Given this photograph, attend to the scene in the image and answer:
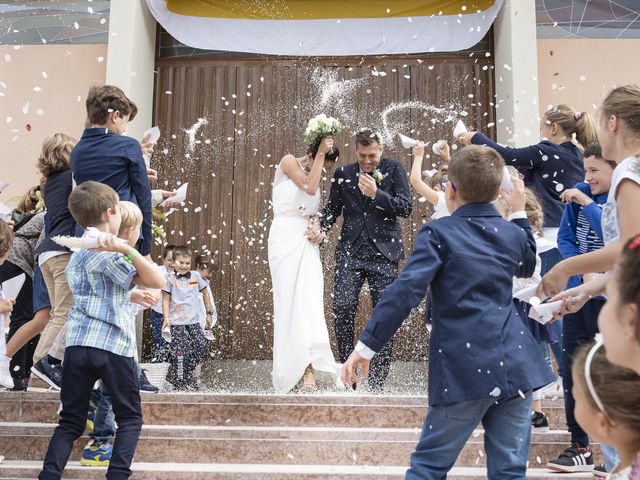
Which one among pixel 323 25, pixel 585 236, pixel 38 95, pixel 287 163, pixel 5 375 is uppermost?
pixel 323 25

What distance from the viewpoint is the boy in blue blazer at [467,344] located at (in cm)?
292

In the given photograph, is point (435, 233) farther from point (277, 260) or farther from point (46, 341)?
point (277, 260)

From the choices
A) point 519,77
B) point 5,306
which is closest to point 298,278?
point 5,306

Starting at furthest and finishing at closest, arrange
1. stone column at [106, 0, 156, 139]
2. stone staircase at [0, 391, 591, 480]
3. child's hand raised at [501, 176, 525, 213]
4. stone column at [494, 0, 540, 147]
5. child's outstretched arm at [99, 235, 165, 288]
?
stone column at [106, 0, 156, 139] < stone column at [494, 0, 540, 147] < stone staircase at [0, 391, 591, 480] < child's hand raised at [501, 176, 525, 213] < child's outstretched arm at [99, 235, 165, 288]

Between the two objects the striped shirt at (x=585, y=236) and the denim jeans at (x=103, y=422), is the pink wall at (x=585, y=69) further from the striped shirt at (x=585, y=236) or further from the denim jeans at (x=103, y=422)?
the denim jeans at (x=103, y=422)

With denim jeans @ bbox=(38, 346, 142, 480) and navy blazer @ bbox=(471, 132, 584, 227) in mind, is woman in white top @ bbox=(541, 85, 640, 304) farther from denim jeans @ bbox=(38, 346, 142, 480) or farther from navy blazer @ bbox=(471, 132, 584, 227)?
navy blazer @ bbox=(471, 132, 584, 227)

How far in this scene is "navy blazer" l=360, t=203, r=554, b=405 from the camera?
2928 mm

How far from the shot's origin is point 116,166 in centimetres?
455

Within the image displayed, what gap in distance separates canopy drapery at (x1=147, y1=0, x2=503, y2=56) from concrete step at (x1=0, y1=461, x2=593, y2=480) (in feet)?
20.6

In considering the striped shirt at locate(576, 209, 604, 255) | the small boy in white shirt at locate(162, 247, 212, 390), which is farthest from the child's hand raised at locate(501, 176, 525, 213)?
the small boy in white shirt at locate(162, 247, 212, 390)

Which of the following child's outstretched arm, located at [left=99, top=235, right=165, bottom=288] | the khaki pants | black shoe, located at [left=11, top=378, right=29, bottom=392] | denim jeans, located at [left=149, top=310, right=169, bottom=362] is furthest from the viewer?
denim jeans, located at [left=149, top=310, right=169, bottom=362]

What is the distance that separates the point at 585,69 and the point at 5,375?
7262 mm

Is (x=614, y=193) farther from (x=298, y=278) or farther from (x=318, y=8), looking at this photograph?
(x=318, y=8)

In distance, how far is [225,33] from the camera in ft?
31.1
